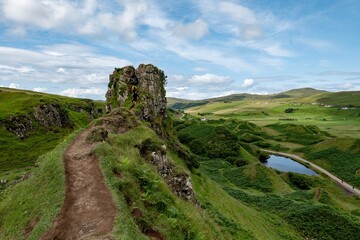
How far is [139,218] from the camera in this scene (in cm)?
2014

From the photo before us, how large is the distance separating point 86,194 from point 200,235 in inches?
360

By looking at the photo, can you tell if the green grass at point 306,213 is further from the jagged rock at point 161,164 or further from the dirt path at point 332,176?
the jagged rock at point 161,164

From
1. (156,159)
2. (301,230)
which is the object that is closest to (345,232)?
(301,230)

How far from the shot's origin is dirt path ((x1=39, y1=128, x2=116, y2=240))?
18.2 meters

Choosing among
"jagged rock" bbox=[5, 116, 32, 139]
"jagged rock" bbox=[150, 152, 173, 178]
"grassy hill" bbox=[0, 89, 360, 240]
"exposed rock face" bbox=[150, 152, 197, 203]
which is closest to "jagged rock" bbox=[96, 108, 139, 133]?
"grassy hill" bbox=[0, 89, 360, 240]

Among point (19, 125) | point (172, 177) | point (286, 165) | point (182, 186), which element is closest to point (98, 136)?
point (172, 177)

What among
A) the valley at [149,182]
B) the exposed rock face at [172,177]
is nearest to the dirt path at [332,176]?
the valley at [149,182]

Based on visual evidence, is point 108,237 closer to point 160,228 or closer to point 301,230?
point 160,228

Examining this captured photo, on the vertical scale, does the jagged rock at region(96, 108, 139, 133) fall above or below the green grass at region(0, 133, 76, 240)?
above

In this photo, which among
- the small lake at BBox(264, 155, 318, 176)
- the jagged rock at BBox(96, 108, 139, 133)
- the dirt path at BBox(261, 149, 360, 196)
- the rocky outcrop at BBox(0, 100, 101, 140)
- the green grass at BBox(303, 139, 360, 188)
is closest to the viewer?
the jagged rock at BBox(96, 108, 139, 133)

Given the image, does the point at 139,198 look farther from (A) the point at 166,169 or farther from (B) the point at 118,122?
(B) the point at 118,122

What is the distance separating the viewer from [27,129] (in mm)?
119250

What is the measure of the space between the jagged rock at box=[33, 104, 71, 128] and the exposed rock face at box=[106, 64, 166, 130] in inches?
2894

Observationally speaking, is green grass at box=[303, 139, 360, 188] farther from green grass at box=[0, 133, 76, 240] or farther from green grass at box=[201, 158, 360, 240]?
green grass at box=[0, 133, 76, 240]
